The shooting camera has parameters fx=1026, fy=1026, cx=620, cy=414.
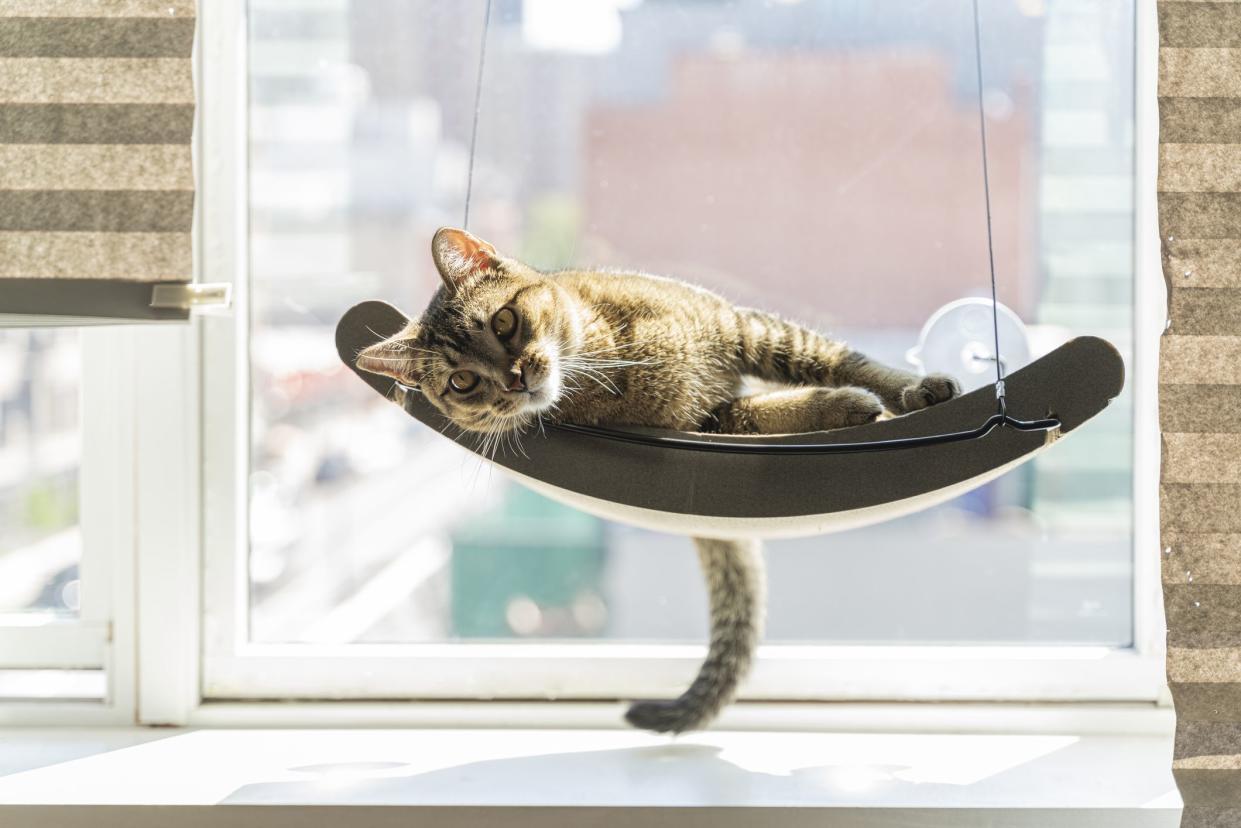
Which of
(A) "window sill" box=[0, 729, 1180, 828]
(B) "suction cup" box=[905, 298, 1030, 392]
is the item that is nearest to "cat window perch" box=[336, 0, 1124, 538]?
(B) "suction cup" box=[905, 298, 1030, 392]

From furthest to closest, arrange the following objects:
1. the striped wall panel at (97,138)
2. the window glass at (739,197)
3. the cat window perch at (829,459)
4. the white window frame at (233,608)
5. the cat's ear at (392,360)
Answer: the window glass at (739,197) → the white window frame at (233,608) → the striped wall panel at (97,138) → the cat's ear at (392,360) → the cat window perch at (829,459)

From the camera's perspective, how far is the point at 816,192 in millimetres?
1520

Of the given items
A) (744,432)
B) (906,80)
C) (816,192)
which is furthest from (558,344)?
(906,80)

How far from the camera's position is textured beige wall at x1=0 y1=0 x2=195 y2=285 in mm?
1136

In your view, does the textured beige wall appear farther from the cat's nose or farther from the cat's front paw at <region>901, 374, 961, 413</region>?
the cat's front paw at <region>901, 374, 961, 413</region>

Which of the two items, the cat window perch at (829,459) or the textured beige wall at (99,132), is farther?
the textured beige wall at (99,132)

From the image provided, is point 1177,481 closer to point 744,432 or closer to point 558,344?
point 744,432

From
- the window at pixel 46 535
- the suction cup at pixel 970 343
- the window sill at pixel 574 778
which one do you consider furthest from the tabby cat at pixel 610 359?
the window at pixel 46 535

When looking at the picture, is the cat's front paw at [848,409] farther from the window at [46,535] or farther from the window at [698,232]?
the window at [46,535]

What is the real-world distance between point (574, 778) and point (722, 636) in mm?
242

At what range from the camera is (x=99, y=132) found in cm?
114

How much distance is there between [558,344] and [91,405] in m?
0.70

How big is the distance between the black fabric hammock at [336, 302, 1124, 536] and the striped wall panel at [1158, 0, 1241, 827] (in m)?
0.15

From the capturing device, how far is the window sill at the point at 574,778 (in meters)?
1.13
